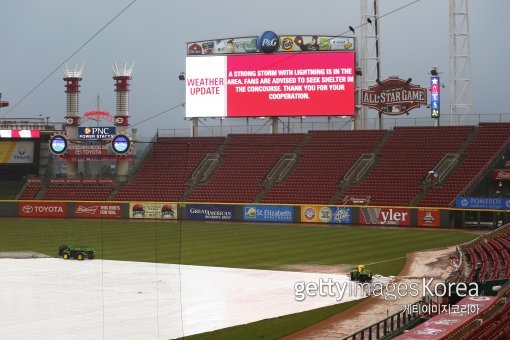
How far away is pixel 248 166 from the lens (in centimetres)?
6981

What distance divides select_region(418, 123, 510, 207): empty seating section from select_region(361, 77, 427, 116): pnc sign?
5.86 meters

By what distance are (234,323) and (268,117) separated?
46.4 metres

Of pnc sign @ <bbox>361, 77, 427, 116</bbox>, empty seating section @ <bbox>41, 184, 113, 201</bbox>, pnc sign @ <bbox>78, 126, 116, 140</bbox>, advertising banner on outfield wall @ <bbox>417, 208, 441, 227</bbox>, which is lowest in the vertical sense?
advertising banner on outfield wall @ <bbox>417, 208, 441, 227</bbox>

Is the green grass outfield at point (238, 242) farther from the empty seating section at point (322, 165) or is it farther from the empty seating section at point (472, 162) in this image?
the empty seating section at point (322, 165)

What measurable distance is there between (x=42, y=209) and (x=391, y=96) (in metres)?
31.0

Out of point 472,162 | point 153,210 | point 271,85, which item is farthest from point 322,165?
point 153,210

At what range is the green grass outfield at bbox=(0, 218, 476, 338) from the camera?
3869cm

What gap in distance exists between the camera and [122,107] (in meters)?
71.2

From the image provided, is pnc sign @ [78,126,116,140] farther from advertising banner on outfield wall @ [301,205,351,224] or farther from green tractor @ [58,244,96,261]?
green tractor @ [58,244,96,261]

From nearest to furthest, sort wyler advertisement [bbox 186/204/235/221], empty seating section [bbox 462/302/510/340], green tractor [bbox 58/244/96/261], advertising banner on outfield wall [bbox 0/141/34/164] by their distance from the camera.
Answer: empty seating section [bbox 462/302/510/340]
green tractor [bbox 58/244/96/261]
wyler advertisement [bbox 186/204/235/221]
advertising banner on outfield wall [bbox 0/141/34/164]

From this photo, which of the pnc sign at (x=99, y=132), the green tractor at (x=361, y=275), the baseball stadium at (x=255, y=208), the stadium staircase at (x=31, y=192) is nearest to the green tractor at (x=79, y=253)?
the baseball stadium at (x=255, y=208)

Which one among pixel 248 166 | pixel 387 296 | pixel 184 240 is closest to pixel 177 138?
pixel 248 166

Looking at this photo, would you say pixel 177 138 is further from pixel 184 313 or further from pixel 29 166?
pixel 184 313

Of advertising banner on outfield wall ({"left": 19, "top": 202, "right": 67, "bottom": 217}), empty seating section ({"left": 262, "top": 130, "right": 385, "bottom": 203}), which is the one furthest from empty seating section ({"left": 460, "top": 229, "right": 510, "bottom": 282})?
advertising banner on outfield wall ({"left": 19, "top": 202, "right": 67, "bottom": 217})
